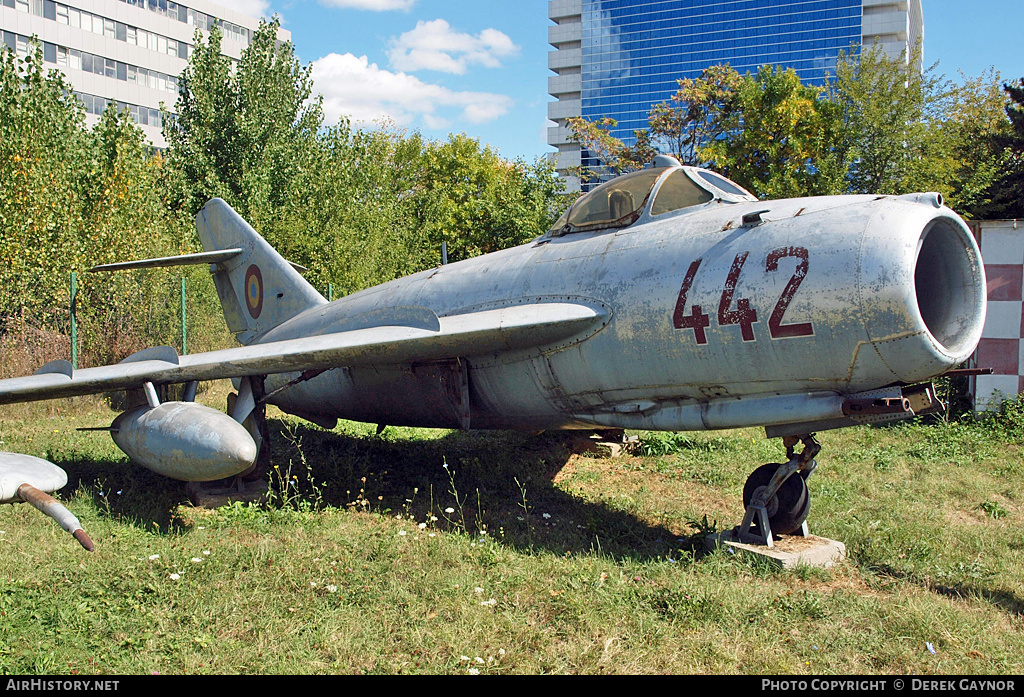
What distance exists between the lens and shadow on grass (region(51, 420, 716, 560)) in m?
6.54

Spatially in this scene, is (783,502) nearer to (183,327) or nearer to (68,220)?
(183,327)

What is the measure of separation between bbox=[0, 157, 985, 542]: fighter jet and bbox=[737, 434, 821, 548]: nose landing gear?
2cm

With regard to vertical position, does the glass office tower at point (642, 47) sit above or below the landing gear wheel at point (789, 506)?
above

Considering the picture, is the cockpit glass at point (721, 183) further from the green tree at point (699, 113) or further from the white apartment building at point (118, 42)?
the white apartment building at point (118, 42)

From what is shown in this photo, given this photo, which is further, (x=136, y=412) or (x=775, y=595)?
(x=136, y=412)

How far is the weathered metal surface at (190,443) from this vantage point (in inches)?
248

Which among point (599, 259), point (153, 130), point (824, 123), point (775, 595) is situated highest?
point (153, 130)

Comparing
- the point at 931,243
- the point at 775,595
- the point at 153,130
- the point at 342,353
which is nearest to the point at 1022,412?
the point at 931,243

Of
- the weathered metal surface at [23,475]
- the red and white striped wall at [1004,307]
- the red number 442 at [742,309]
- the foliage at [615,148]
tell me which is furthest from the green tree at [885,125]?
the weathered metal surface at [23,475]

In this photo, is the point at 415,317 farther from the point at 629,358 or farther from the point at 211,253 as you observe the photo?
the point at 211,253

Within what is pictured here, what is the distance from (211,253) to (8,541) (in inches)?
206
